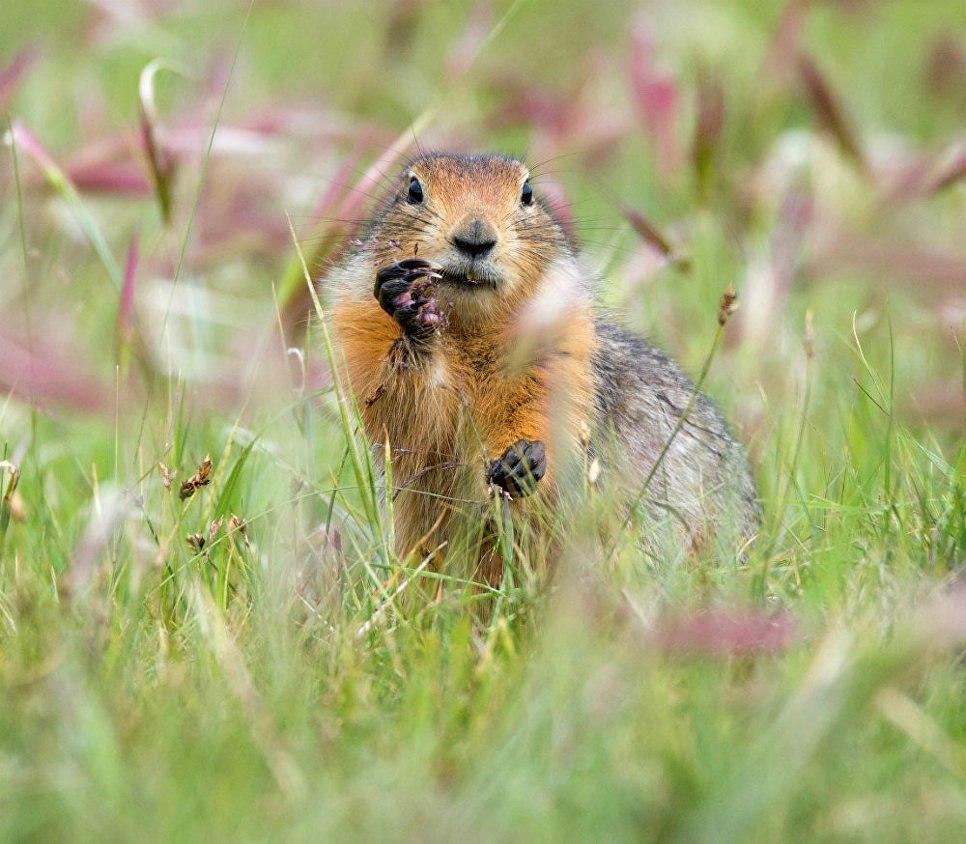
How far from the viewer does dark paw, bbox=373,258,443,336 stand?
3.82 metres

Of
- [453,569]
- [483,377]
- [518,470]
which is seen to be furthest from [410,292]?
[453,569]

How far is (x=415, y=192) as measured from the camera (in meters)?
4.41

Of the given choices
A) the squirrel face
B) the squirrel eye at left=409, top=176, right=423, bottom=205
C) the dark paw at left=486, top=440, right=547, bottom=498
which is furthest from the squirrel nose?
the dark paw at left=486, top=440, right=547, bottom=498

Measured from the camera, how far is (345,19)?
12.6m

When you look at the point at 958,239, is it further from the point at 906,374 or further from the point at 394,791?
the point at 394,791

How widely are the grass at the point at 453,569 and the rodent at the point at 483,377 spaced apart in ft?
0.59

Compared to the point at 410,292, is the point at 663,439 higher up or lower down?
lower down

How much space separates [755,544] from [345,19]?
32.6 ft

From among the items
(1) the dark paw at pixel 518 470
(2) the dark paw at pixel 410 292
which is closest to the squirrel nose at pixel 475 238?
(2) the dark paw at pixel 410 292

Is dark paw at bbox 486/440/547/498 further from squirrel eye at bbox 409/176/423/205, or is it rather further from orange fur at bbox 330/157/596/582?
squirrel eye at bbox 409/176/423/205

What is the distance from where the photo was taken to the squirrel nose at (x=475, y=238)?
393 cm

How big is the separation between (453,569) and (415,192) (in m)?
1.34

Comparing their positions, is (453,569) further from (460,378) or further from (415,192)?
(415,192)

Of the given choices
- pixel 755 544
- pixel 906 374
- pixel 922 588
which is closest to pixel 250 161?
pixel 906 374
